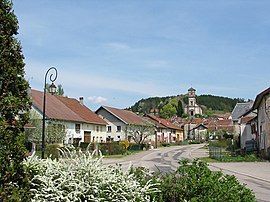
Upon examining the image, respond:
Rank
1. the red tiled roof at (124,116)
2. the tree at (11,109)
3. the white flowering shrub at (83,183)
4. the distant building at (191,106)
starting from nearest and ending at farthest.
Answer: the tree at (11,109), the white flowering shrub at (83,183), the red tiled roof at (124,116), the distant building at (191,106)

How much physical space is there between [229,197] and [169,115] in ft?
549

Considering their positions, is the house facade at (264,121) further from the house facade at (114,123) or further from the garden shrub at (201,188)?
the house facade at (114,123)

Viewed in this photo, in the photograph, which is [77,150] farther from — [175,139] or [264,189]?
[175,139]

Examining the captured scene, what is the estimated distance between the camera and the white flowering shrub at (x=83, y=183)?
6812 millimetres

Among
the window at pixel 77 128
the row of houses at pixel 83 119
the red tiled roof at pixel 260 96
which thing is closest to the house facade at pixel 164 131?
the row of houses at pixel 83 119

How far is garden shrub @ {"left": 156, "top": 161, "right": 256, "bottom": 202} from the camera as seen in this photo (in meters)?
7.07

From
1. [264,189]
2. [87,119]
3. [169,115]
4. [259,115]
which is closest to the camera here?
[264,189]

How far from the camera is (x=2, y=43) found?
6.32 metres

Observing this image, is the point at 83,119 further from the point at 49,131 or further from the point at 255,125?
the point at 255,125

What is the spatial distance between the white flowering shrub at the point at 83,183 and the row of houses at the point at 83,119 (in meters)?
37.0

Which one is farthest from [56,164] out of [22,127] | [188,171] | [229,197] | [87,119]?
[87,119]

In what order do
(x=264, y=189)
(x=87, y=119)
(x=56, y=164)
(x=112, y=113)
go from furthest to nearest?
(x=112, y=113) < (x=87, y=119) < (x=264, y=189) < (x=56, y=164)

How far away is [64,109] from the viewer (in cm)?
5797

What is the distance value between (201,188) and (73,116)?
5098cm
